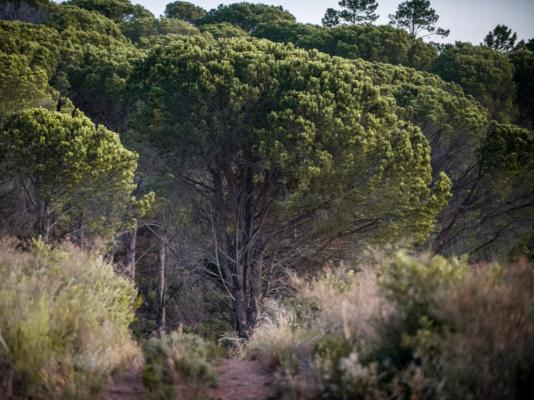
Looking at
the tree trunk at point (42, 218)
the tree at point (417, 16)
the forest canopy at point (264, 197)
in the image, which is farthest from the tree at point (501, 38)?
the tree trunk at point (42, 218)

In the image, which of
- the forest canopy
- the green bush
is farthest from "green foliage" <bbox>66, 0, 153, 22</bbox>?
the green bush

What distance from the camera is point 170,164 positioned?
14.7 m

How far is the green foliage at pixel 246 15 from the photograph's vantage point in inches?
1465

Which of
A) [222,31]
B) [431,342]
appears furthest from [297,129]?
[222,31]

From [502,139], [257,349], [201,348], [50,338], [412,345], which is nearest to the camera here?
[412,345]

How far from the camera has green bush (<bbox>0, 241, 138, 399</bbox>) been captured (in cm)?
530

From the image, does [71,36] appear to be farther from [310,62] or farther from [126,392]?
[126,392]

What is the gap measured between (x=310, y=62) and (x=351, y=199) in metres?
4.04

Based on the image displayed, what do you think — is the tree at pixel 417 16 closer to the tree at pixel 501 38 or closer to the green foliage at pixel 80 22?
the tree at pixel 501 38

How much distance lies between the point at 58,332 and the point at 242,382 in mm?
2386

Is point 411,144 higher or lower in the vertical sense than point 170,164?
higher

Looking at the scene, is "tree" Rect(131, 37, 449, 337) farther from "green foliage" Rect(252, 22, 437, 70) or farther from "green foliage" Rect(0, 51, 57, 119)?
"green foliage" Rect(252, 22, 437, 70)

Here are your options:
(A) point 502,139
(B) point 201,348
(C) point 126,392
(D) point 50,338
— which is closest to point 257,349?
(B) point 201,348

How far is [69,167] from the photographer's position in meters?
13.4
